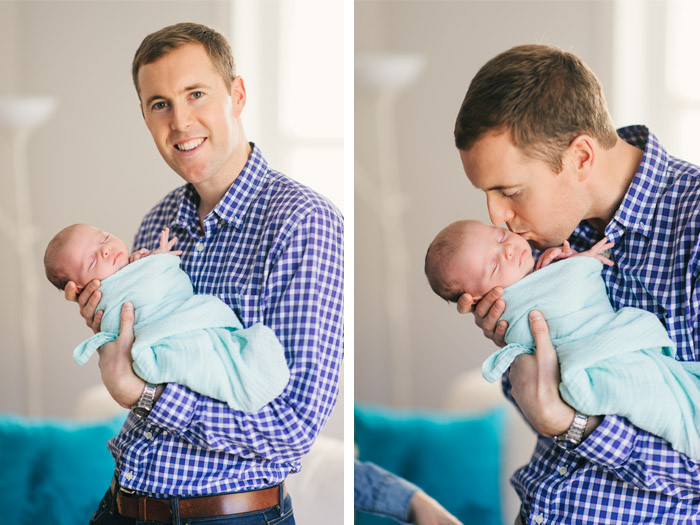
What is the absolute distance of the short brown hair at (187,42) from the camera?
6.23 ft

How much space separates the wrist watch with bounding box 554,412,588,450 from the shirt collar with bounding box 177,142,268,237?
883mm

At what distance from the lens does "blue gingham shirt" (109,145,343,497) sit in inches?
62.7

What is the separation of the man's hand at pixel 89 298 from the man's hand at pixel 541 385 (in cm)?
98

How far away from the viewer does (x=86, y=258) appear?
1.81 meters

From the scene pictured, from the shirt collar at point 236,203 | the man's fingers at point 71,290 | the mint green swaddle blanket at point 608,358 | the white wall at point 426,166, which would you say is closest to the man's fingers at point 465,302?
the mint green swaddle blanket at point 608,358

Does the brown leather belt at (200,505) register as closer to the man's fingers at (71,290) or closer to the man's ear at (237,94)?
the man's fingers at (71,290)

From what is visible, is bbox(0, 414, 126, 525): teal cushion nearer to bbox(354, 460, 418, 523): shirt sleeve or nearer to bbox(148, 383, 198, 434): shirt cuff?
bbox(354, 460, 418, 523): shirt sleeve

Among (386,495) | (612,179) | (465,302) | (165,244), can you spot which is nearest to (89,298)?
(165,244)

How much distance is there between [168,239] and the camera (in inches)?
80.0

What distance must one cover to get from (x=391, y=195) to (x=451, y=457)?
1169 millimetres

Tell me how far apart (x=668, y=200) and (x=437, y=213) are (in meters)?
1.68

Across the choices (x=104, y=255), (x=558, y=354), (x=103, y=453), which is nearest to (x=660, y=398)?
(x=558, y=354)

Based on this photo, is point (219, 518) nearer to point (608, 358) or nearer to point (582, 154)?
point (608, 358)

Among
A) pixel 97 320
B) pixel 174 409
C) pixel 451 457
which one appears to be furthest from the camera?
pixel 451 457
